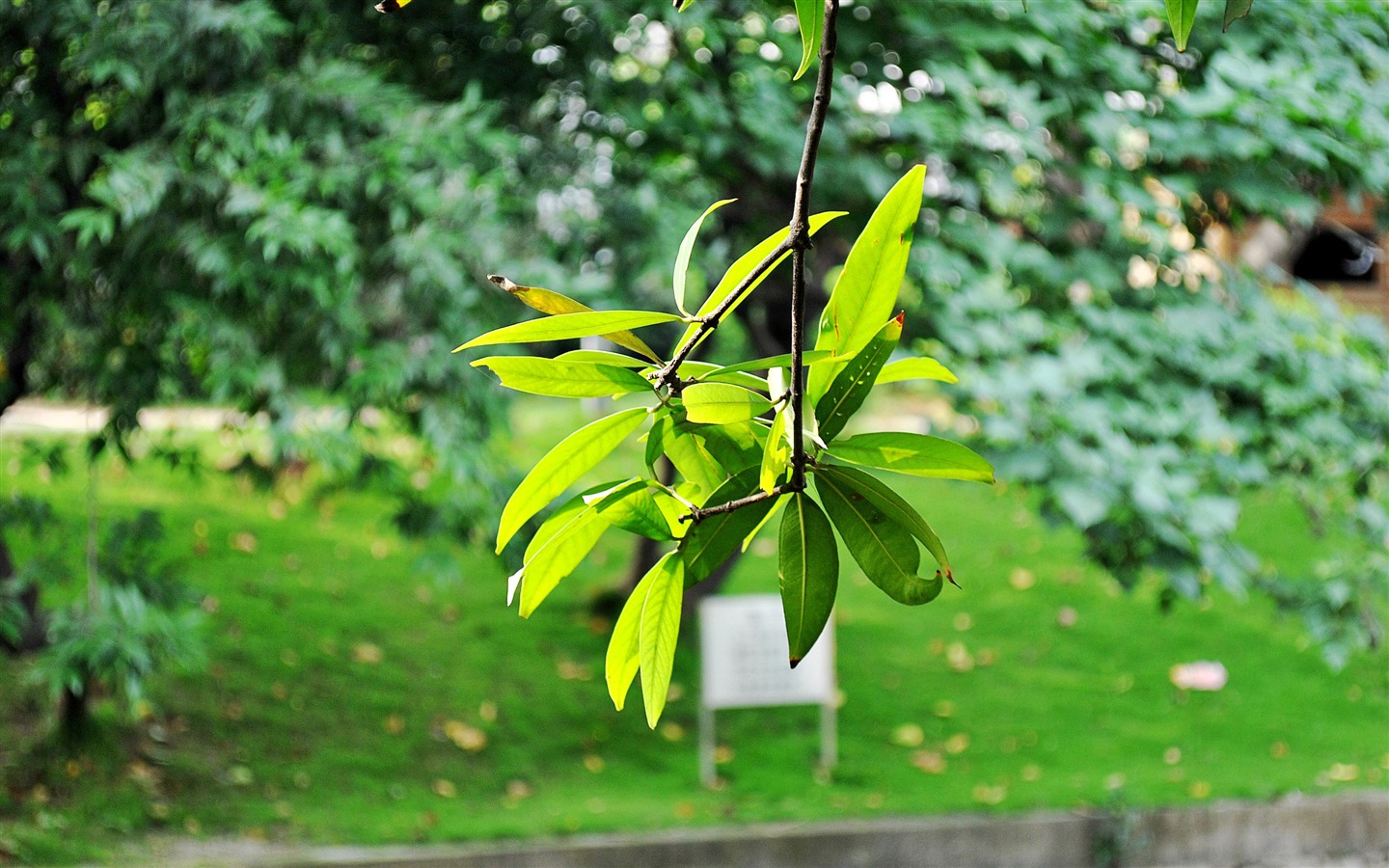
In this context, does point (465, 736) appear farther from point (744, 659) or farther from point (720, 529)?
point (720, 529)

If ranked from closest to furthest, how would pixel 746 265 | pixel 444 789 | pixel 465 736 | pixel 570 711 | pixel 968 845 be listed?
1. pixel 746 265
2. pixel 968 845
3. pixel 444 789
4. pixel 465 736
5. pixel 570 711

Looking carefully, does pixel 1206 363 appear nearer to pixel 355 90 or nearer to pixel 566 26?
pixel 566 26

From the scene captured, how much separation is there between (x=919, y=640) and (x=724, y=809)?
1.97 metres

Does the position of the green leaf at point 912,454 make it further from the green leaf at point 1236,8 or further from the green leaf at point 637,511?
the green leaf at point 1236,8

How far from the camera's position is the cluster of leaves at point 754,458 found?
559 millimetres

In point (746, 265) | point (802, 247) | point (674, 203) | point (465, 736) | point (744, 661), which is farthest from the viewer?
point (465, 736)

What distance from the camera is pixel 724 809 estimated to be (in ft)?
15.4

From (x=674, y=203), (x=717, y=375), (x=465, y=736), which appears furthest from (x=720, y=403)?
(x=465, y=736)

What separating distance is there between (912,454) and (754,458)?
0.08 m

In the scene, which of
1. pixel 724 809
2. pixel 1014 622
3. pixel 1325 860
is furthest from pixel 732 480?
pixel 1014 622

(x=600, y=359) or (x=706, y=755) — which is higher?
(x=600, y=359)

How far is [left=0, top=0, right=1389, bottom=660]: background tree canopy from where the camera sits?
261cm

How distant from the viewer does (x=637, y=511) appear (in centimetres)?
60

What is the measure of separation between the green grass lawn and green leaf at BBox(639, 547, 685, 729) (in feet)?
12.1
